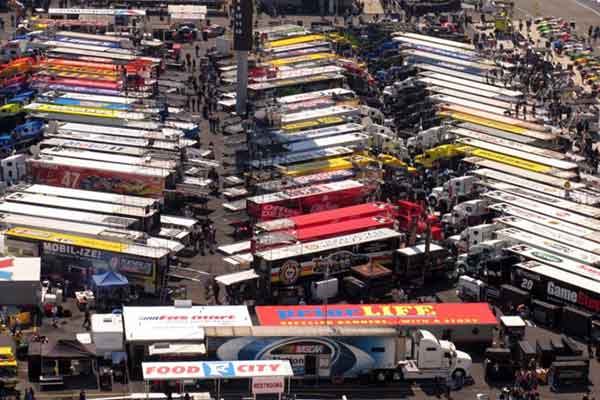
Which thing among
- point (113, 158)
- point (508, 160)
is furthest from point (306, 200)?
point (508, 160)

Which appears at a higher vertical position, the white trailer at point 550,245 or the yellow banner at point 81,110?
the yellow banner at point 81,110

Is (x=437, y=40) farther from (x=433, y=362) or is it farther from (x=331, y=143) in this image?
(x=433, y=362)

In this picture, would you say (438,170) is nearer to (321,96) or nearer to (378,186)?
(378,186)

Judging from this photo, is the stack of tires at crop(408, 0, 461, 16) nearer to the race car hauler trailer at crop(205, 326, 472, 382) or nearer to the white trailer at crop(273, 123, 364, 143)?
the white trailer at crop(273, 123, 364, 143)

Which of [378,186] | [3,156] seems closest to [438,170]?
[378,186]

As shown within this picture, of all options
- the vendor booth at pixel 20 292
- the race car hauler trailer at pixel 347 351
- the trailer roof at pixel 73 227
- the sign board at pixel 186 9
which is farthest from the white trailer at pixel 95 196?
the sign board at pixel 186 9

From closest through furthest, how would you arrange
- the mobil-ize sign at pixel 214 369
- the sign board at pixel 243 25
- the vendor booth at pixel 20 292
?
the mobil-ize sign at pixel 214 369, the vendor booth at pixel 20 292, the sign board at pixel 243 25

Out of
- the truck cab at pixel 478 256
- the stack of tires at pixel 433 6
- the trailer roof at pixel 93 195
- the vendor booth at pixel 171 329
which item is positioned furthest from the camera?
the stack of tires at pixel 433 6

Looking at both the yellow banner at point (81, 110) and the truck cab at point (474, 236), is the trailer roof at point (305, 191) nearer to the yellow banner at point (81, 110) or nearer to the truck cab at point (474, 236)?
the truck cab at point (474, 236)
